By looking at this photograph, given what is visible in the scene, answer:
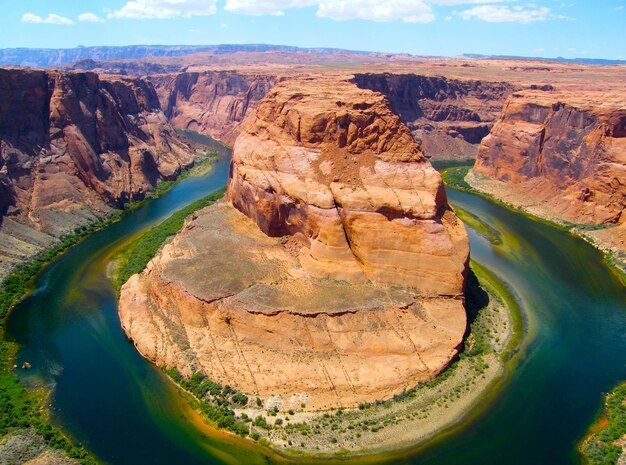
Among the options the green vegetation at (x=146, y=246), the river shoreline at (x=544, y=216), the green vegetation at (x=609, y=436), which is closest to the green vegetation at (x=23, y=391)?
the green vegetation at (x=146, y=246)

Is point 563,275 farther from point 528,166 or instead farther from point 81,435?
point 81,435

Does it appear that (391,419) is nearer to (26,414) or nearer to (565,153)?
(26,414)

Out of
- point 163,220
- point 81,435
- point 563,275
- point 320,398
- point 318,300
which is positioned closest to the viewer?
point 81,435

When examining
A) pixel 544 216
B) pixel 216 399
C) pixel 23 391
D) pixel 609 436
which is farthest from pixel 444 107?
pixel 23 391

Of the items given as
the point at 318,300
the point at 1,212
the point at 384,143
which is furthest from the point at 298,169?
the point at 1,212

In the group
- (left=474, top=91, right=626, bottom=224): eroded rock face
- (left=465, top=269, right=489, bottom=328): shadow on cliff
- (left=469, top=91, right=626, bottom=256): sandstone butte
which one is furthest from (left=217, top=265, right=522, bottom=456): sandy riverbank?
(left=474, top=91, right=626, bottom=224): eroded rock face
